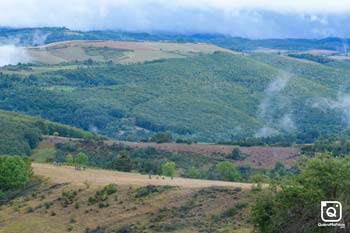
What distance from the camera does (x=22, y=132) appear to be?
138750mm

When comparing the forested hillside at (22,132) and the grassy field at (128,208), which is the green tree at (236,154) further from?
the grassy field at (128,208)

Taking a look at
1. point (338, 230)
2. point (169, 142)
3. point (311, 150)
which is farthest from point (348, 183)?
point (169, 142)

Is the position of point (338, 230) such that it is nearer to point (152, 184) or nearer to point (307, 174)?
point (307, 174)

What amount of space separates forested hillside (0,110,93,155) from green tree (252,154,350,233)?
302 ft

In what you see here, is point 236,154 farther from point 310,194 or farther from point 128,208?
point 310,194

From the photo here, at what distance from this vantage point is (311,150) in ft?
411

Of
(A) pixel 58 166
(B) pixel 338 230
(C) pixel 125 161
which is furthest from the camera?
(C) pixel 125 161

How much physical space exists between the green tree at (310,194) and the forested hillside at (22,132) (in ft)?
302

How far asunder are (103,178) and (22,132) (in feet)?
216

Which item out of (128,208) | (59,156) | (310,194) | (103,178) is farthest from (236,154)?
(310,194)

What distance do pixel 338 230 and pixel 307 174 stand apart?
3.62m

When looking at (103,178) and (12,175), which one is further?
(12,175)

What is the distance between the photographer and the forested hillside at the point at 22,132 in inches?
5153

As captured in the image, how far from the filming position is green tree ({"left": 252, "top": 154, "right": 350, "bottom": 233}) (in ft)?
123
